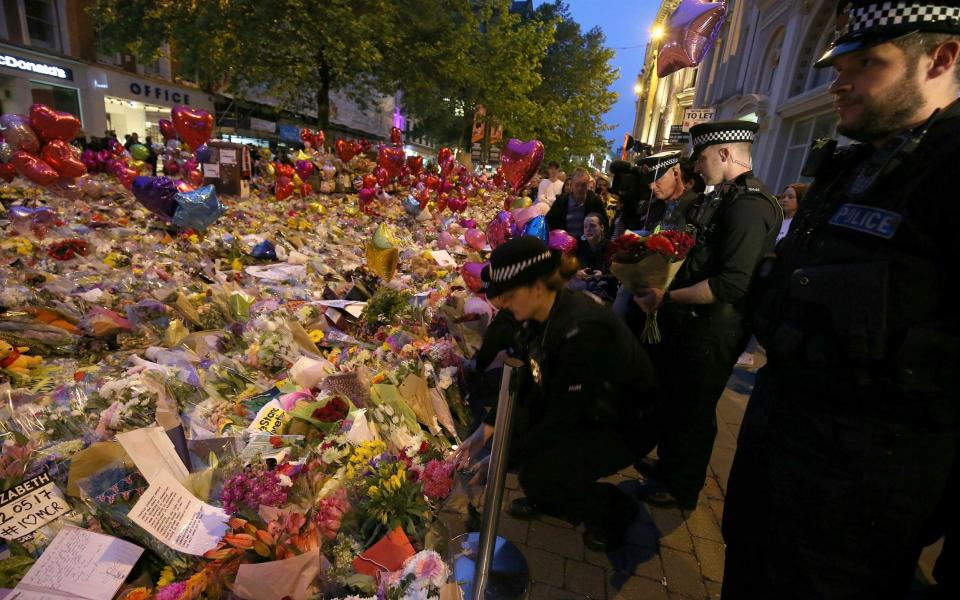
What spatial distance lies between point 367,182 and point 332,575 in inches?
325

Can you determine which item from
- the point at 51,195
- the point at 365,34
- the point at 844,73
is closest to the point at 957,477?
the point at 844,73

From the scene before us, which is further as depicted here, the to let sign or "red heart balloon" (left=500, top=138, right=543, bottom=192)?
"red heart balloon" (left=500, top=138, right=543, bottom=192)

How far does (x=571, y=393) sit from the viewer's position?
2.11m

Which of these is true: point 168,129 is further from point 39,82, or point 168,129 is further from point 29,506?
point 39,82

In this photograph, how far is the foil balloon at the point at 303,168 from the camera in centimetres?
878

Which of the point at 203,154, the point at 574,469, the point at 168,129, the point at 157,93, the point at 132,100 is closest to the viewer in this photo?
the point at 574,469

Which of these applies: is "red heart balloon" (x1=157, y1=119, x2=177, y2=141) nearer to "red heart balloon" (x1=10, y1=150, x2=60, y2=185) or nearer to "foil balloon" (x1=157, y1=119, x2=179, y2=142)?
"foil balloon" (x1=157, y1=119, x2=179, y2=142)

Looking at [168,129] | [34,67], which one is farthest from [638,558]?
[34,67]

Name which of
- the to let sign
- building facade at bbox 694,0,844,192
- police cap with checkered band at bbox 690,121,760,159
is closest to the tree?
building facade at bbox 694,0,844,192

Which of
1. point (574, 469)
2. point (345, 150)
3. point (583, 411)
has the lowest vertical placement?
point (574, 469)

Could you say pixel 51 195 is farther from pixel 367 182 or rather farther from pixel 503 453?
pixel 503 453

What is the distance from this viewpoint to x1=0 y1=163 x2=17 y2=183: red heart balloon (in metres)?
5.52

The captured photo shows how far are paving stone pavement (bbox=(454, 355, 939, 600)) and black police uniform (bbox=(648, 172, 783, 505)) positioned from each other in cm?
19

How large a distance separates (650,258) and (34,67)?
76.2 ft
